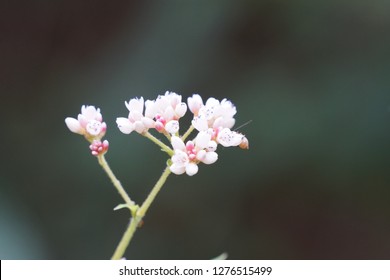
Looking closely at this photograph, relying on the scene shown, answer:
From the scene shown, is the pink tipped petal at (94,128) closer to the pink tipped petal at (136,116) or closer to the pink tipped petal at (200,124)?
the pink tipped petal at (136,116)

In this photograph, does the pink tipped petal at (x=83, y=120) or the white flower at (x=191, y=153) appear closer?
the white flower at (x=191, y=153)

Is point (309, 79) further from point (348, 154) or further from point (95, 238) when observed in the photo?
point (95, 238)

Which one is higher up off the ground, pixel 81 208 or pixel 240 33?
pixel 240 33

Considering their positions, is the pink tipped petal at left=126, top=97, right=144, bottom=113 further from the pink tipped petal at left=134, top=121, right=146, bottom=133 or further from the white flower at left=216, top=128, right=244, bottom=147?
the white flower at left=216, top=128, right=244, bottom=147

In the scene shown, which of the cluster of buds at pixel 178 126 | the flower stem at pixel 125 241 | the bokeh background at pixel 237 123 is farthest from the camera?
the bokeh background at pixel 237 123

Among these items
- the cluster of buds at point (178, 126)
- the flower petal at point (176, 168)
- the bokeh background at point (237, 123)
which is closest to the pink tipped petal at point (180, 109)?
the cluster of buds at point (178, 126)
